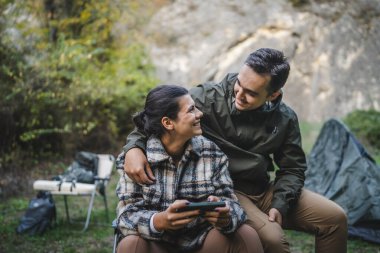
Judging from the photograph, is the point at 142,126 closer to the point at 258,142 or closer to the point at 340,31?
the point at 258,142

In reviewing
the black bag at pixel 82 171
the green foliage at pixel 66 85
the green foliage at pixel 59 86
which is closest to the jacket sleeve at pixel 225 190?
the black bag at pixel 82 171

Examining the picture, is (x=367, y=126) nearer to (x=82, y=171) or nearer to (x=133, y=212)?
(x=82, y=171)

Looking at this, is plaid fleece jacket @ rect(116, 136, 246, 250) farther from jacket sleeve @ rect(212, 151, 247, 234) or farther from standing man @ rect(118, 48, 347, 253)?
standing man @ rect(118, 48, 347, 253)

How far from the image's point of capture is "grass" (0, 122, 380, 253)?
431 centimetres

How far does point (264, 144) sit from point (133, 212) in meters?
1.04

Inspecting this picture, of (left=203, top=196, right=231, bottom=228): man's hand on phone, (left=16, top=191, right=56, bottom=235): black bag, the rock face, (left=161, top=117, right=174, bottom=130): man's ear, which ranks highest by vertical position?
the rock face

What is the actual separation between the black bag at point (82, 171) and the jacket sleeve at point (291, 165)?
2.66 metres

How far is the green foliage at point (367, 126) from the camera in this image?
8984 mm

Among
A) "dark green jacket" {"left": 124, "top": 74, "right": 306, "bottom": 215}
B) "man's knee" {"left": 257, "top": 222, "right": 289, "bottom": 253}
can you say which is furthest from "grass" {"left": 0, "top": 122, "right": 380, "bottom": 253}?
"man's knee" {"left": 257, "top": 222, "right": 289, "bottom": 253}

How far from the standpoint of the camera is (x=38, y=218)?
15.6ft

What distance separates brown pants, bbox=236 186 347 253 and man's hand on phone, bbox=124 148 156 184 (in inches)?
28.1

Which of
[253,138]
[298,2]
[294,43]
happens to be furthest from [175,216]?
[298,2]

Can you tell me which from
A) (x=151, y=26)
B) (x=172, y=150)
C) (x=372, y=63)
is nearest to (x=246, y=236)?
(x=172, y=150)

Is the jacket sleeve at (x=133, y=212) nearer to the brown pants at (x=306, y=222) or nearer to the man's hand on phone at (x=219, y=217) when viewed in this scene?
the man's hand on phone at (x=219, y=217)
